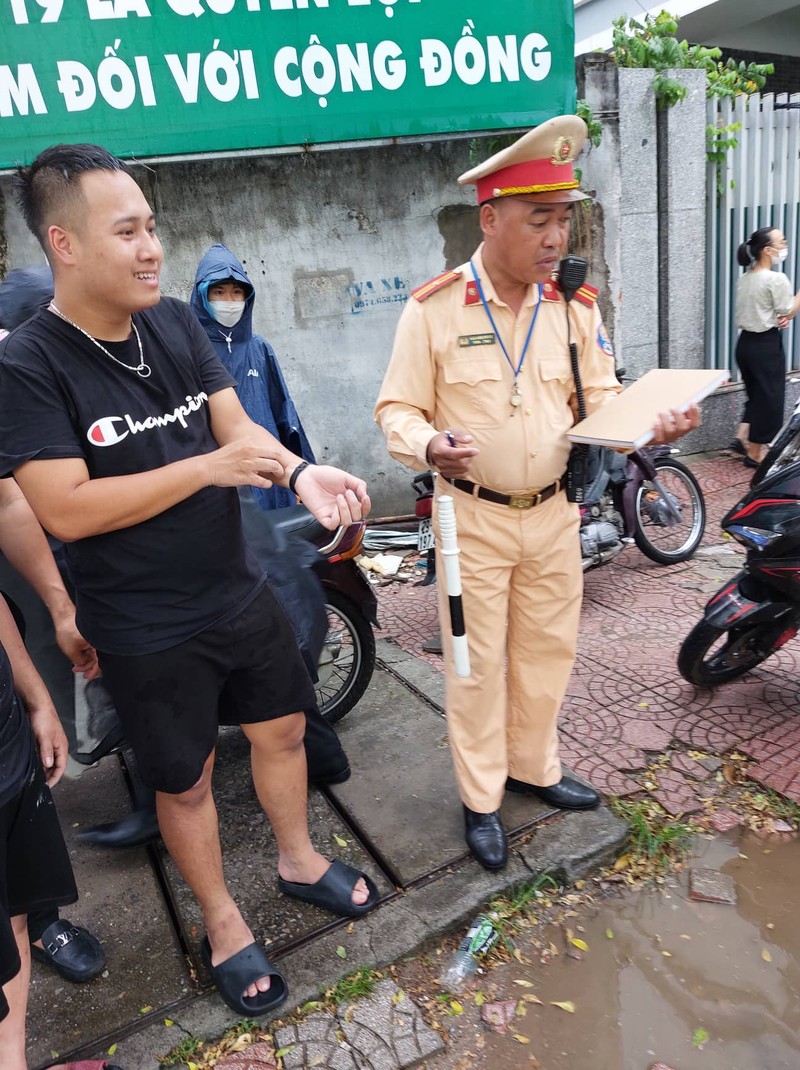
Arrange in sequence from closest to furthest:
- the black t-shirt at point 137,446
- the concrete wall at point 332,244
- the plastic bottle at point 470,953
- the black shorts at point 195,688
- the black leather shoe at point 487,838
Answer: the black t-shirt at point 137,446 → the black shorts at point 195,688 → the plastic bottle at point 470,953 → the black leather shoe at point 487,838 → the concrete wall at point 332,244

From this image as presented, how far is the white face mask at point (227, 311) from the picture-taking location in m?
3.52

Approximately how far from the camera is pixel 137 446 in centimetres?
174

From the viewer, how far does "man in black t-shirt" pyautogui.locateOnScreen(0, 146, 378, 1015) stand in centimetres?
163

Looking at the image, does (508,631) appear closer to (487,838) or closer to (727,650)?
(487,838)

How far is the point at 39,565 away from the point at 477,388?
1365 mm

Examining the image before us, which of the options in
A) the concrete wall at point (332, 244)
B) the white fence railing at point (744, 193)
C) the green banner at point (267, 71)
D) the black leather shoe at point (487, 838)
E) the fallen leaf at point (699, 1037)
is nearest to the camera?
the fallen leaf at point (699, 1037)

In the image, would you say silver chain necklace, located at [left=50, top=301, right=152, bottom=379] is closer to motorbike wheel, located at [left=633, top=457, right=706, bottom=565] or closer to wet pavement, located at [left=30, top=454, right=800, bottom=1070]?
wet pavement, located at [left=30, top=454, right=800, bottom=1070]

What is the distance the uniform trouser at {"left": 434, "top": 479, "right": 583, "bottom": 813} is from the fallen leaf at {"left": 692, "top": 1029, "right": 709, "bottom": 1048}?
79 cm

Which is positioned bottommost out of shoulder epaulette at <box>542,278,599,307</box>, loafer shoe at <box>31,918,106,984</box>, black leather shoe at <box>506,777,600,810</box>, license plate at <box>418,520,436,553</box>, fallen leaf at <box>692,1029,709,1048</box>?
fallen leaf at <box>692,1029,709,1048</box>

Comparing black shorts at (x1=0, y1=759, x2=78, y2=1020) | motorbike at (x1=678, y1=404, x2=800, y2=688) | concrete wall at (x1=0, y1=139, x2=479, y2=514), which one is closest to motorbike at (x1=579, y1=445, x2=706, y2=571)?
motorbike at (x1=678, y1=404, x2=800, y2=688)

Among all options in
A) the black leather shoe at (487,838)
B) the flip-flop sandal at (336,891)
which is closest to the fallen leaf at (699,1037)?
the black leather shoe at (487,838)

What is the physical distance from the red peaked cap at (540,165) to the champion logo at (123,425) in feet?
3.56

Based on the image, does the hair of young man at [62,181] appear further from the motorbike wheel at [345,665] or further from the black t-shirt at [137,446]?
the motorbike wheel at [345,665]

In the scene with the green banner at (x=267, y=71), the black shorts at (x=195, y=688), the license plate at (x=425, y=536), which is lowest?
the license plate at (x=425, y=536)
